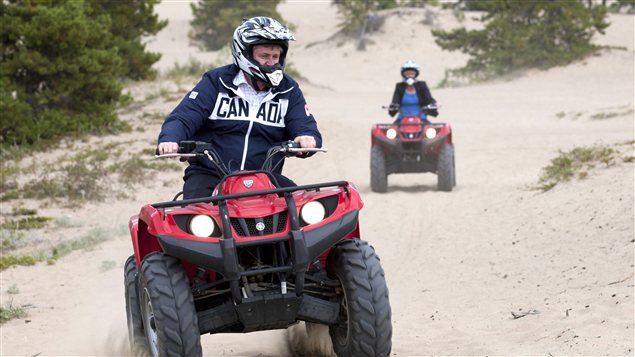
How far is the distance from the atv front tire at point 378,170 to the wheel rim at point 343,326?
31.7ft

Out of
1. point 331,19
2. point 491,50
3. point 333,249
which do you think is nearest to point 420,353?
point 333,249

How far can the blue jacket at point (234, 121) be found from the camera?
6.26 metres

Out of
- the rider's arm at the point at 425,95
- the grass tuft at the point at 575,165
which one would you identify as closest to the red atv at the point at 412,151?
the rider's arm at the point at 425,95

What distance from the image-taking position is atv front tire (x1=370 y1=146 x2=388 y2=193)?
15453 mm

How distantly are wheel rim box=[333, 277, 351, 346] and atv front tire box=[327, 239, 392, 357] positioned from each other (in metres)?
0.01

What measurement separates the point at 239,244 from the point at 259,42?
1465 mm

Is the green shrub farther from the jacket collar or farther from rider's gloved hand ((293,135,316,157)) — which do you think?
rider's gloved hand ((293,135,316,157))

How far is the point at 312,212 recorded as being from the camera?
5418mm

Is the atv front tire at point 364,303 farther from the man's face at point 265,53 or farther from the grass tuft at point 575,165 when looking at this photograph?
the grass tuft at point 575,165

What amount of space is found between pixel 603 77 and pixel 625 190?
26516 mm

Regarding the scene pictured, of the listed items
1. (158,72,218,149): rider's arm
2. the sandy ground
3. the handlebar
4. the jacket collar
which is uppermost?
the jacket collar

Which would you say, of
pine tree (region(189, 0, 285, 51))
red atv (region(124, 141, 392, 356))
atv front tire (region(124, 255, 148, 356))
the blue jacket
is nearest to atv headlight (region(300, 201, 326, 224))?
red atv (region(124, 141, 392, 356))

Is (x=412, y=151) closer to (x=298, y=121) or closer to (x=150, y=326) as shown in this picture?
(x=298, y=121)

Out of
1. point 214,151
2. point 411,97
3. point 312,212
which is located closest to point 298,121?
point 214,151
